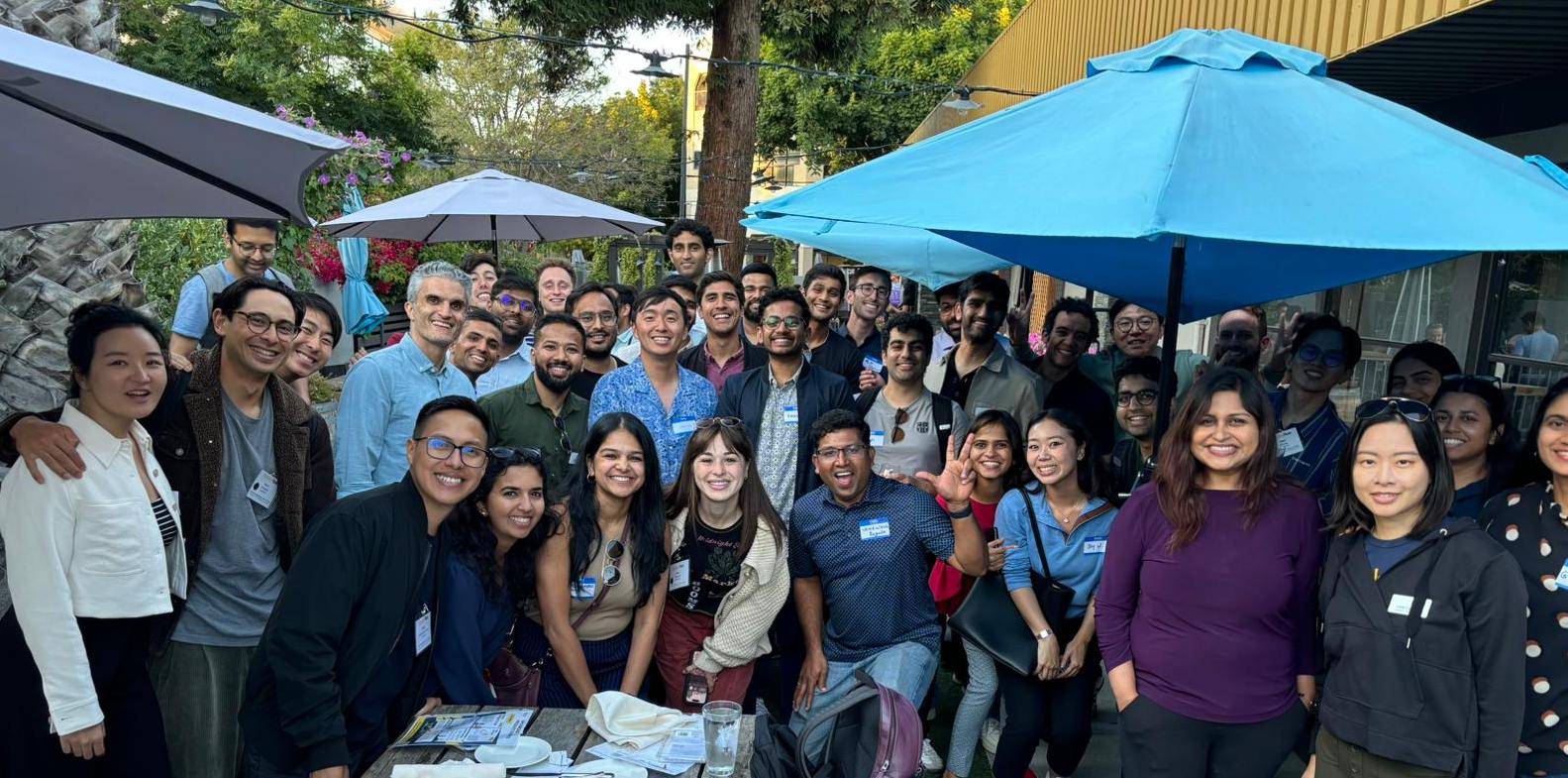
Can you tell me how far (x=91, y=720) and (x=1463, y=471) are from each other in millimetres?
4385

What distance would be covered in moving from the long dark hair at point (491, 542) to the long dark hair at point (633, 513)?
0.58ft

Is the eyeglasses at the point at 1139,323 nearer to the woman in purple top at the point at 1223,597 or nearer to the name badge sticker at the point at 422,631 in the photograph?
the woman in purple top at the point at 1223,597

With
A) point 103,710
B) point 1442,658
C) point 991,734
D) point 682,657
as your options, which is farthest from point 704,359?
point 1442,658

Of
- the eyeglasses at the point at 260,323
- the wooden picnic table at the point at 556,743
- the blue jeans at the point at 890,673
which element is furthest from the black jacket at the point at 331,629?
the blue jeans at the point at 890,673

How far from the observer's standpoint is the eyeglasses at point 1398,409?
277 cm

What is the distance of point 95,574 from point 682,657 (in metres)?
1.99

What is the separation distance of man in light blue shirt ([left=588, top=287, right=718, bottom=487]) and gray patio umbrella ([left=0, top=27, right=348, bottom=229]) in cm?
184

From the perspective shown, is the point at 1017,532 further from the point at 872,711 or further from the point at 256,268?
the point at 256,268

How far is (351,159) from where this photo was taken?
12477 mm

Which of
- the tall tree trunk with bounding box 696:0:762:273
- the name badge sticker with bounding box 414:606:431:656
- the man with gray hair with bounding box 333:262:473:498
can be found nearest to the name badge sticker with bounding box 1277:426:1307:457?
the name badge sticker with bounding box 414:606:431:656

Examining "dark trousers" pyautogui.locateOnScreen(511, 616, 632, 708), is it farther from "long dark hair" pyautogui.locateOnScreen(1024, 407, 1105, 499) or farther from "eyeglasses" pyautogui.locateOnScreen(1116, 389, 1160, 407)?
"eyeglasses" pyautogui.locateOnScreen(1116, 389, 1160, 407)

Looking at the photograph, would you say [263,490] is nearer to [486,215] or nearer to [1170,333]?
[1170,333]

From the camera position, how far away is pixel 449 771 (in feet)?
8.30

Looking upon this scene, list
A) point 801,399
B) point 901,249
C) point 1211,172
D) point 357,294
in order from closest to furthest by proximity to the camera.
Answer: point 1211,172 → point 801,399 → point 901,249 → point 357,294
